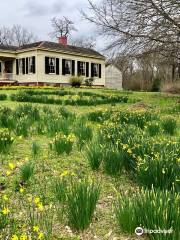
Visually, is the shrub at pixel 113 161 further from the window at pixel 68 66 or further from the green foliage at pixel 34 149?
the window at pixel 68 66

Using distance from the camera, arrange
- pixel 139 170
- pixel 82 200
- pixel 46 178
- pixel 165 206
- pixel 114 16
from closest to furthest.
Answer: pixel 165 206 → pixel 82 200 → pixel 139 170 → pixel 46 178 → pixel 114 16

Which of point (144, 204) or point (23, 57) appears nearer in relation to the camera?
point (144, 204)

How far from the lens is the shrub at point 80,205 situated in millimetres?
2941

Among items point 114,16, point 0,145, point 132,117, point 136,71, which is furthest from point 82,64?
point 0,145

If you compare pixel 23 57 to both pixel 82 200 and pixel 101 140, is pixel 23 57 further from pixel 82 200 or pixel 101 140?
pixel 82 200

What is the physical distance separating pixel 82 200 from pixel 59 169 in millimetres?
1931

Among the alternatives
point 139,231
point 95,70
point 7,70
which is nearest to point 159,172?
point 139,231

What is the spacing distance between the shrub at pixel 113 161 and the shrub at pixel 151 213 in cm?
128

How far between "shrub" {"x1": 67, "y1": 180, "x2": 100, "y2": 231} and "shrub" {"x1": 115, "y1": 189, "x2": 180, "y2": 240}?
0.22m

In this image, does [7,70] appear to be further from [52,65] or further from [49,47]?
[49,47]

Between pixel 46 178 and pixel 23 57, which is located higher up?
pixel 23 57

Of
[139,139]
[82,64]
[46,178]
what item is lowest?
[46,178]

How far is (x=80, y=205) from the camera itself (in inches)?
116

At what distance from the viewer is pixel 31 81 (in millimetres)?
34719
